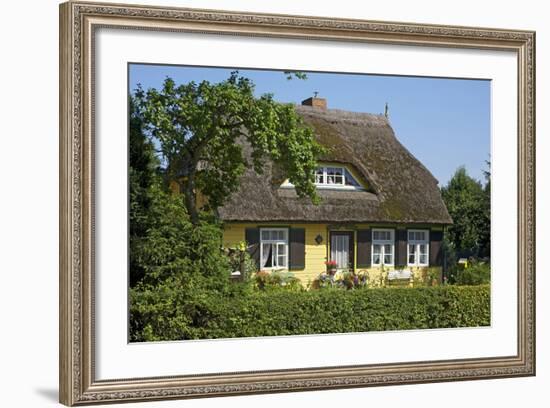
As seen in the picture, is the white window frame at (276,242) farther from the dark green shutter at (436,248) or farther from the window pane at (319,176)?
the dark green shutter at (436,248)

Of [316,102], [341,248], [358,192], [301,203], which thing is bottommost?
[341,248]

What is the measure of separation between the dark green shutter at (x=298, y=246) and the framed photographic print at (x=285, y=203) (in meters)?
0.03

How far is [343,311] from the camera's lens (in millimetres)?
10359

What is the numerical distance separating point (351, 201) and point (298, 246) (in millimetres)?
913

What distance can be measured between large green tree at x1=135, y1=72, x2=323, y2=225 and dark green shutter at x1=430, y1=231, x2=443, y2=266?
6.55 ft

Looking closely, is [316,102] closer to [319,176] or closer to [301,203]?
[319,176]

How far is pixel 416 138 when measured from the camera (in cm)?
1112

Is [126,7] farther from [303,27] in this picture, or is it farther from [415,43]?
[415,43]

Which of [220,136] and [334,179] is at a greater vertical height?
[220,136]

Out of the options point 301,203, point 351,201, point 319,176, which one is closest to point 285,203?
point 301,203

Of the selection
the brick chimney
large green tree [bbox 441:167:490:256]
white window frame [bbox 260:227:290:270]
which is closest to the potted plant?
white window frame [bbox 260:227:290:270]

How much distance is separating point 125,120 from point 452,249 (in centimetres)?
540

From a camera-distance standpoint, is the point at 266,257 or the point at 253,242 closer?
the point at 266,257

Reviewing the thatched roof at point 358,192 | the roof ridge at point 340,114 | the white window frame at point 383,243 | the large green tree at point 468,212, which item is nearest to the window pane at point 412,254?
the white window frame at point 383,243
